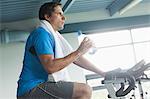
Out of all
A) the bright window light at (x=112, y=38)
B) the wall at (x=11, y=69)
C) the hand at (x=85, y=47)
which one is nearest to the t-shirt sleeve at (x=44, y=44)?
the hand at (x=85, y=47)

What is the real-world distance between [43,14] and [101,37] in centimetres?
572

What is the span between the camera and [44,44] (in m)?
1.82

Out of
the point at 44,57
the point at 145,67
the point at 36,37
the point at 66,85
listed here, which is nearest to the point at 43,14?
the point at 36,37

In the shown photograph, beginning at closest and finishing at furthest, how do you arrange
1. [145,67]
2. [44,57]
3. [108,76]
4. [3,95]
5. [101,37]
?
[44,57] → [145,67] → [108,76] → [3,95] → [101,37]

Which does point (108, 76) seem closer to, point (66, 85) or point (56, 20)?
point (66, 85)

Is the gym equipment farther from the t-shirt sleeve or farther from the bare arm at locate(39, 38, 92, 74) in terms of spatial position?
the t-shirt sleeve

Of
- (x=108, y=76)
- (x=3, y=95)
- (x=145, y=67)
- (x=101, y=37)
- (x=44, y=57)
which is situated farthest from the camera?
(x=101, y=37)

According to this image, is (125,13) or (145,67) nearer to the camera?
(145,67)

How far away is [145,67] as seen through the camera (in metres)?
1.96

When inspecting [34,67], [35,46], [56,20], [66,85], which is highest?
[56,20]

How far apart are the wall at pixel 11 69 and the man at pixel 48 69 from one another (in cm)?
520

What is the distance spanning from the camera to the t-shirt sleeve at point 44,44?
5.93 feet

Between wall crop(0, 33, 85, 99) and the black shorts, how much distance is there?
5282mm

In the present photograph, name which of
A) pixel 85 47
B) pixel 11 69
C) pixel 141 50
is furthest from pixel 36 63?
pixel 141 50
